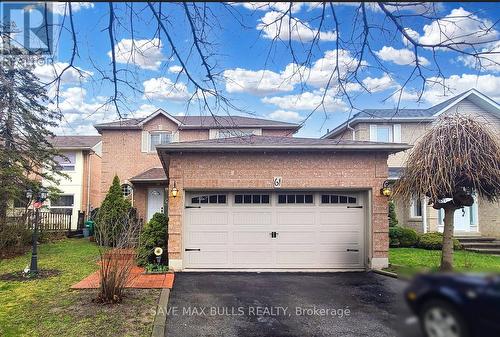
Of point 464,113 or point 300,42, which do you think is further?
point 300,42

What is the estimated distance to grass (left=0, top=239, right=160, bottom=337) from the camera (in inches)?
245

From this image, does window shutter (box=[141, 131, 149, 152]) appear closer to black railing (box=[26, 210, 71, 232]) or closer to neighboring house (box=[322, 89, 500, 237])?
black railing (box=[26, 210, 71, 232])

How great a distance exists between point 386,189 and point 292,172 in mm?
2914

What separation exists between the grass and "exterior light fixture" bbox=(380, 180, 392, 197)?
725 centimetres

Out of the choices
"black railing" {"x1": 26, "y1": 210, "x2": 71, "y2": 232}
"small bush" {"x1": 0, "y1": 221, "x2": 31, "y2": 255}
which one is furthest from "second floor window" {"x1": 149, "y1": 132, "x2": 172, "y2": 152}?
"small bush" {"x1": 0, "y1": 221, "x2": 31, "y2": 255}

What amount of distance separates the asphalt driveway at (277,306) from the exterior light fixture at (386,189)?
2.54 meters

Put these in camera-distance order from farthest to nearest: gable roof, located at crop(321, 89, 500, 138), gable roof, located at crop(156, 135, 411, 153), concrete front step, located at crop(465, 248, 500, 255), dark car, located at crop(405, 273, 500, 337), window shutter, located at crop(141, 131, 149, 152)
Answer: window shutter, located at crop(141, 131, 149, 152)
gable roof, located at crop(156, 135, 411, 153)
concrete front step, located at crop(465, 248, 500, 255)
gable roof, located at crop(321, 89, 500, 138)
dark car, located at crop(405, 273, 500, 337)

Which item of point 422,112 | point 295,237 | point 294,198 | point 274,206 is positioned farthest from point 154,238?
point 422,112

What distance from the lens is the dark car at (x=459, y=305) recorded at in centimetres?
42

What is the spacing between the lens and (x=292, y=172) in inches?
473

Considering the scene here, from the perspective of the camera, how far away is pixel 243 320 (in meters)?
6.98

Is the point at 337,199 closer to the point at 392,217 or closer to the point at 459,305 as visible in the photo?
the point at 392,217

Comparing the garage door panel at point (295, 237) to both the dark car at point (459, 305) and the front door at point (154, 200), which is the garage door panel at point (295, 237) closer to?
the front door at point (154, 200)

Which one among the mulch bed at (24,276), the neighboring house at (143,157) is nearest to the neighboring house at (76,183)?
the neighboring house at (143,157)
